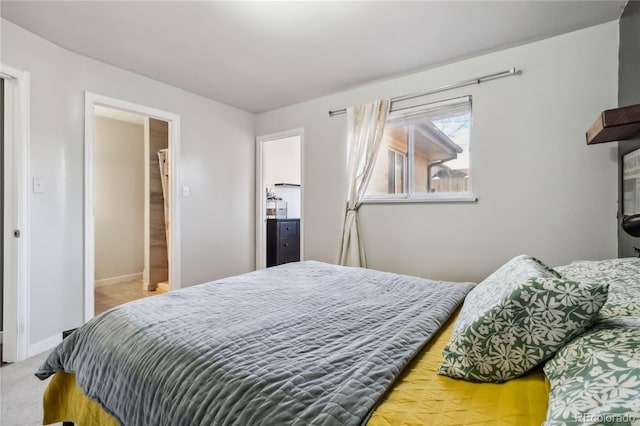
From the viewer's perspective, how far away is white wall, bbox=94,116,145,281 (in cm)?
438

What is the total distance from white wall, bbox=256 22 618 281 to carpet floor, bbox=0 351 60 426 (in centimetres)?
274

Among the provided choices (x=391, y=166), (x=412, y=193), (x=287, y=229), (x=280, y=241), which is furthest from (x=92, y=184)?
(x=412, y=193)

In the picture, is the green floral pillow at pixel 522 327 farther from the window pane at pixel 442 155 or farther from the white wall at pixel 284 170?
the white wall at pixel 284 170

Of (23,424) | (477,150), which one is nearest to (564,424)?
(23,424)

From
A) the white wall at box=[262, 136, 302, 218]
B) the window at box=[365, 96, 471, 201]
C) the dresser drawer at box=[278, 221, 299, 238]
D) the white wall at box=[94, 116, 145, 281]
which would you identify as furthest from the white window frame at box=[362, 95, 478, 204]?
the white wall at box=[94, 116, 145, 281]

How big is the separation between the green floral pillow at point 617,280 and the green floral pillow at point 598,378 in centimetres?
18

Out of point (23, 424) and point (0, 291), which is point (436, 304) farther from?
point (0, 291)

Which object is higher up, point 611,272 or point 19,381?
point 611,272

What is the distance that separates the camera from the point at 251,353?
0.91 metres

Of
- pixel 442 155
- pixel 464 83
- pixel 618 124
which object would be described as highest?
pixel 464 83

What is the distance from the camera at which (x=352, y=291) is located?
163 cm

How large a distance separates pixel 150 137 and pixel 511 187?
449 cm

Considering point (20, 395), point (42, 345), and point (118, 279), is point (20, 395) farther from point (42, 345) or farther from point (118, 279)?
point (118, 279)

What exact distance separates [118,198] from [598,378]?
5.40 meters
